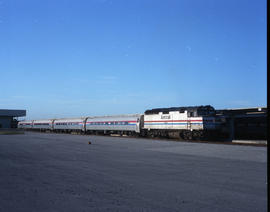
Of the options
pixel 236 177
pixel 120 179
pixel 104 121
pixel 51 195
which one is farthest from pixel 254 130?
pixel 51 195

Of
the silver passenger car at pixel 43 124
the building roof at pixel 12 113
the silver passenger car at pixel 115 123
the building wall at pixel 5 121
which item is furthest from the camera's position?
the building roof at pixel 12 113

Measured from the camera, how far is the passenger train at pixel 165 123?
32.2m

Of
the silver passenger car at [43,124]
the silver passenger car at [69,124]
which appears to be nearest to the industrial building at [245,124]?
the silver passenger car at [69,124]

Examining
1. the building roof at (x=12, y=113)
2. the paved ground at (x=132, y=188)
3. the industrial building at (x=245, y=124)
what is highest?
the building roof at (x=12, y=113)

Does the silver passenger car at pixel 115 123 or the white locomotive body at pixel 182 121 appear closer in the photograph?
the white locomotive body at pixel 182 121

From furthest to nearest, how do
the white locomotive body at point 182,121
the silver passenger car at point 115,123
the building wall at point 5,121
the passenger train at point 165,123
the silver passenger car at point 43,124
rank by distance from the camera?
the building wall at point 5,121 → the silver passenger car at point 43,124 → the silver passenger car at point 115,123 → the passenger train at point 165,123 → the white locomotive body at point 182,121

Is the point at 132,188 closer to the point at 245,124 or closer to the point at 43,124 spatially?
the point at 245,124

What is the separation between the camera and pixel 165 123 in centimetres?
3672

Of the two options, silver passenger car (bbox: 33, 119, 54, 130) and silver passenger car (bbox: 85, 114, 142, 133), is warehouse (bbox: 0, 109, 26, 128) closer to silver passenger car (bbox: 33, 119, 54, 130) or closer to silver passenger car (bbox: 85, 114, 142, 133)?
silver passenger car (bbox: 33, 119, 54, 130)

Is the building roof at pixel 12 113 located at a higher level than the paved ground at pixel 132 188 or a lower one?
higher

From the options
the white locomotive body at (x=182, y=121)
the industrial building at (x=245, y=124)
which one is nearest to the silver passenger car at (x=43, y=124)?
the white locomotive body at (x=182, y=121)

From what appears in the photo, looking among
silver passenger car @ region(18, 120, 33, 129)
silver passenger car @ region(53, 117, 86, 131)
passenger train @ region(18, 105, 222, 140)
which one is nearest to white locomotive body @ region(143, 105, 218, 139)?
passenger train @ region(18, 105, 222, 140)

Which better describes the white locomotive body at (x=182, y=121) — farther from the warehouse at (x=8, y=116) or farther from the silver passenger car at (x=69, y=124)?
the warehouse at (x=8, y=116)

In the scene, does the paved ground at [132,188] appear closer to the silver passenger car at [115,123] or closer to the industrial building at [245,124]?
the industrial building at [245,124]
